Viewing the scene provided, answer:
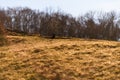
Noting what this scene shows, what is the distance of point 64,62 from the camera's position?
21.3m

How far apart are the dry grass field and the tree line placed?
2448 centimetres

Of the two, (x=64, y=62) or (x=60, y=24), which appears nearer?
(x=64, y=62)

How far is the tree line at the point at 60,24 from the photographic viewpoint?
5244 centimetres

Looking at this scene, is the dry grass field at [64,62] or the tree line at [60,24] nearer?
the dry grass field at [64,62]

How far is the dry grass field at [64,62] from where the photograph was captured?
61.2 feet

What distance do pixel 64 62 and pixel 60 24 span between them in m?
33.1

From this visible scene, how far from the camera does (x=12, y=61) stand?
22.1 metres

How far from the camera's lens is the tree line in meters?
52.4

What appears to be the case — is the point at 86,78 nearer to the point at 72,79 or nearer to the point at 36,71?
the point at 72,79

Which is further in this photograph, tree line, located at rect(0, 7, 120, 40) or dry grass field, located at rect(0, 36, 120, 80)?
tree line, located at rect(0, 7, 120, 40)

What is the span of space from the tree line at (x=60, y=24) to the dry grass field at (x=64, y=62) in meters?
24.5

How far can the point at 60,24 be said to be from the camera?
54.1 meters

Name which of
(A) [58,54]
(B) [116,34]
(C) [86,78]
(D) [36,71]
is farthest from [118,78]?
(B) [116,34]

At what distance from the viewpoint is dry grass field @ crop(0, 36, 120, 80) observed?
734 inches
